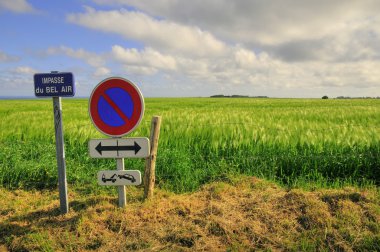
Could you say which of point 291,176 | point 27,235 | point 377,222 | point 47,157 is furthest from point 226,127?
point 27,235

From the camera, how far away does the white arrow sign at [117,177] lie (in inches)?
157

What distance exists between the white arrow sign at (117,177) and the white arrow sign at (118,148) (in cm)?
22

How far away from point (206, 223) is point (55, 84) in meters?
2.44

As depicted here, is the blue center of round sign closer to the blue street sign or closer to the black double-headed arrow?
the black double-headed arrow

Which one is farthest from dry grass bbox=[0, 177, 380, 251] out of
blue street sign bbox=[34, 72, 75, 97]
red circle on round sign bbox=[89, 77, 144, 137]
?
blue street sign bbox=[34, 72, 75, 97]

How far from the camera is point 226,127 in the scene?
7.92 metres

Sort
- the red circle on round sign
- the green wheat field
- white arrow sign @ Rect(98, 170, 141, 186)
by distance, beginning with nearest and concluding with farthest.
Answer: the red circle on round sign, white arrow sign @ Rect(98, 170, 141, 186), the green wheat field

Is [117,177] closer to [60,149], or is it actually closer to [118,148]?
[118,148]

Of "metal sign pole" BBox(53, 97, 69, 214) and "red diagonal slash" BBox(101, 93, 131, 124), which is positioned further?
"metal sign pole" BBox(53, 97, 69, 214)

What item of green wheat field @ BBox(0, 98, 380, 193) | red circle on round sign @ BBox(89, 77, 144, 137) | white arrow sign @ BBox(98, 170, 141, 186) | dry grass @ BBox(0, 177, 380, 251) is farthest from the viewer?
green wheat field @ BBox(0, 98, 380, 193)

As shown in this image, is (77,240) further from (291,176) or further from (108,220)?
(291,176)

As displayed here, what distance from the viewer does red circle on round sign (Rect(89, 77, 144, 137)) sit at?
153 inches

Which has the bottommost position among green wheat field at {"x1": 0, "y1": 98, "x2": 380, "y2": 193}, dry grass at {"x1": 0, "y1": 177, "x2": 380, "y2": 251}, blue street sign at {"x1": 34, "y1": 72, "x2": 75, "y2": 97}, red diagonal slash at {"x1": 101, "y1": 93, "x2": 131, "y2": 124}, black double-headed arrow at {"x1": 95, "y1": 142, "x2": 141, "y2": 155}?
dry grass at {"x1": 0, "y1": 177, "x2": 380, "y2": 251}

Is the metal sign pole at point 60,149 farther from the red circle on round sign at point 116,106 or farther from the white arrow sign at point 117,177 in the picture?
the white arrow sign at point 117,177
